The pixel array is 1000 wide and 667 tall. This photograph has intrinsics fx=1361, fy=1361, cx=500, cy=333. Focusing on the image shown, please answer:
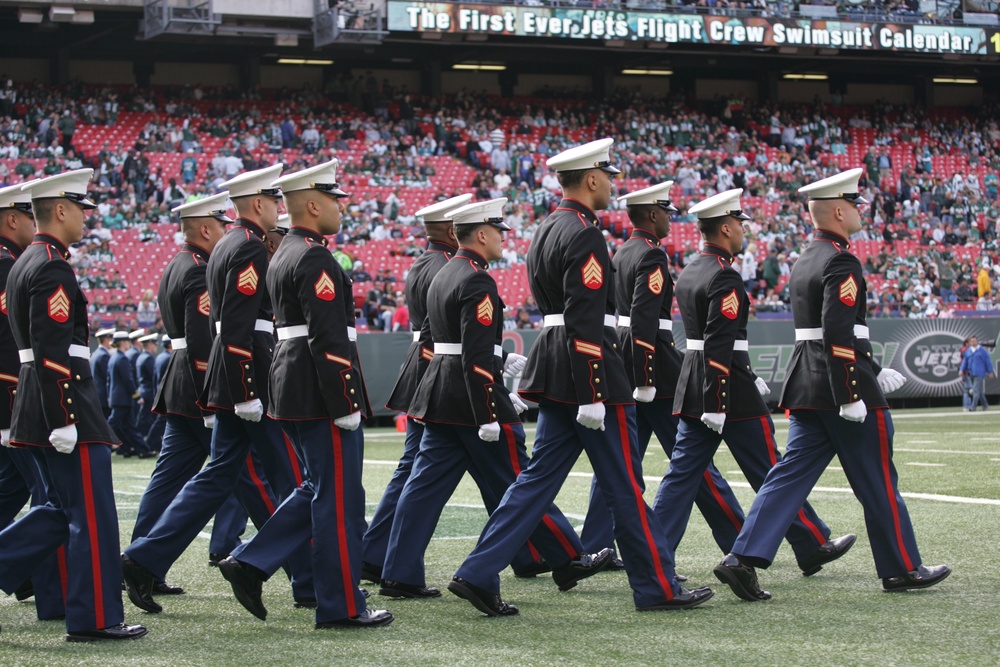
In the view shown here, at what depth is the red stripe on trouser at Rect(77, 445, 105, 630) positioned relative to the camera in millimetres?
5672

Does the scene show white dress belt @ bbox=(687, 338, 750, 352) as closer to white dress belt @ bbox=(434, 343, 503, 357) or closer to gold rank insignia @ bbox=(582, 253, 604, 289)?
gold rank insignia @ bbox=(582, 253, 604, 289)

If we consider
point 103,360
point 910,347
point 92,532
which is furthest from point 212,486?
point 910,347

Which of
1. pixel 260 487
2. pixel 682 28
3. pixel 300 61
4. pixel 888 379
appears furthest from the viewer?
pixel 300 61

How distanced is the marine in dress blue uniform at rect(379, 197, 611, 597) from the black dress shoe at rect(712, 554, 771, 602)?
2.57 feet

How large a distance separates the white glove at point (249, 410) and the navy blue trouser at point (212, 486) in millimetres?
253

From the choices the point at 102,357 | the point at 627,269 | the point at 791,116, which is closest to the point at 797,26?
the point at 791,116

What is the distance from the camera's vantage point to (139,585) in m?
6.52

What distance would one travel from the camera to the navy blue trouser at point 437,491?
261 inches

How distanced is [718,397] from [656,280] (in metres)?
0.90

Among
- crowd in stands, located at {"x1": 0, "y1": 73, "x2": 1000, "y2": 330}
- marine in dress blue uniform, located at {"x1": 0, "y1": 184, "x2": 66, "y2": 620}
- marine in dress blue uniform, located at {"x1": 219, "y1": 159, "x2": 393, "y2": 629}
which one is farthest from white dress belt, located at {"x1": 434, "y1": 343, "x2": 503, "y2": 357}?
crowd in stands, located at {"x1": 0, "y1": 73, "x2": 1000, "y2": 330}

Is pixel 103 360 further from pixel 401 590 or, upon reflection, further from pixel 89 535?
pixel 89 535

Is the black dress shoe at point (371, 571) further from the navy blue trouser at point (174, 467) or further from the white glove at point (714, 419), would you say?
the white glove at point (714, 419)

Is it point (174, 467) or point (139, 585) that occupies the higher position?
point (174, 467)

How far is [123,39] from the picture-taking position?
32.5 meters
